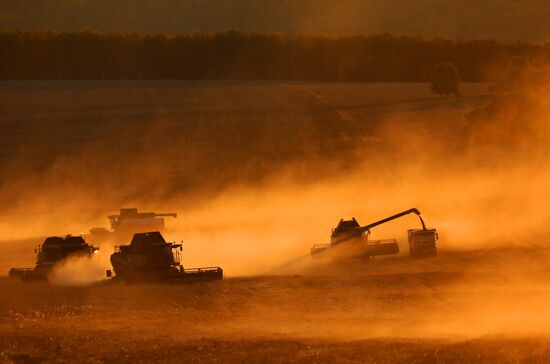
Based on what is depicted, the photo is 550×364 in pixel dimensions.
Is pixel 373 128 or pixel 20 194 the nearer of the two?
pixel 20 194

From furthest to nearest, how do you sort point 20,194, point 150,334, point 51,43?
point 51,43 < point 20,194 < point 150,334

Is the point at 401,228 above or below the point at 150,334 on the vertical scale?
above

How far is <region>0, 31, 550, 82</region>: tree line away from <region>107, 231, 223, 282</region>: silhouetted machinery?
91.7 metres

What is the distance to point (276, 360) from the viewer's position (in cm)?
2016

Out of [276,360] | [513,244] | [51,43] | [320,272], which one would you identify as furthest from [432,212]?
[51,43]

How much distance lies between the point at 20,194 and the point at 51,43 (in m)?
63.7

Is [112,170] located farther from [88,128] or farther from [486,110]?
[486,110]

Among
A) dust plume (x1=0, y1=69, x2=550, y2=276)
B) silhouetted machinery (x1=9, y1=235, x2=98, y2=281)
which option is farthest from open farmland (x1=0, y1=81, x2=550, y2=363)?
silhouetted machinery (x1=9, y1=235, x2=98, y2=281)

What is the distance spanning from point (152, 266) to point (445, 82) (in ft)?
250

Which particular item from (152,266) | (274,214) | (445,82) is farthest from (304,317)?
(445,82)

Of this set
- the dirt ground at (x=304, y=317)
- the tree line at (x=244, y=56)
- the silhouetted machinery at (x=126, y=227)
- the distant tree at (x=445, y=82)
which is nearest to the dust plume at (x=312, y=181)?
the silhouetted machinery at (x=126, y=227)

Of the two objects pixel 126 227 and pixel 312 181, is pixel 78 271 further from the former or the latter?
pixel 312 181

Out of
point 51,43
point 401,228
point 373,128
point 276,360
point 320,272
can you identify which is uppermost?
point 51,43

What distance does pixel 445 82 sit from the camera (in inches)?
4136
